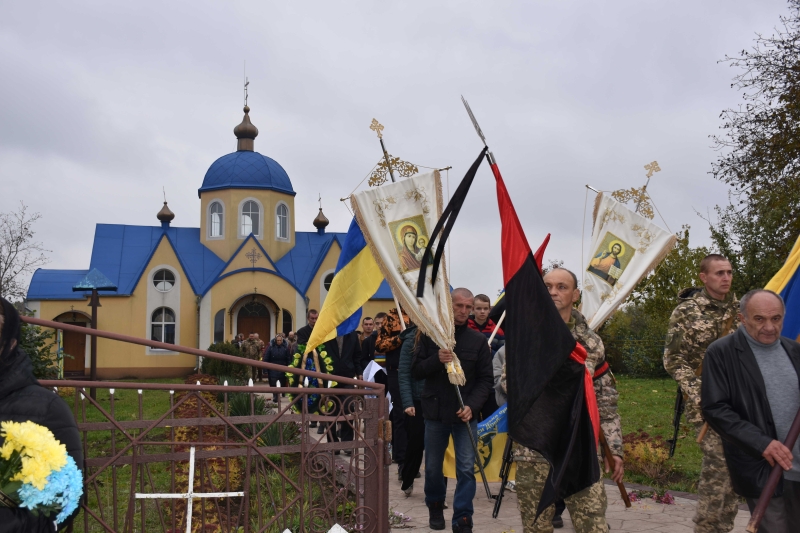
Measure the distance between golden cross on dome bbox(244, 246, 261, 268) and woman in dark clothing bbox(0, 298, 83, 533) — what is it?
3136 cm

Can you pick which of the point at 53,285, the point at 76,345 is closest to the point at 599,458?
the point at 53,285

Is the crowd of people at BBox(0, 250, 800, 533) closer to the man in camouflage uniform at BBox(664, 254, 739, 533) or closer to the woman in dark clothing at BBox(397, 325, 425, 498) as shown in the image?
the man in camouflage uniform at BBox(664, 254, 739, 533)

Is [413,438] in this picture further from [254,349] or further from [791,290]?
[254,349]

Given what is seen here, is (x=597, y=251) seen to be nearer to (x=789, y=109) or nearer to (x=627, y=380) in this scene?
(x=789, y=109)

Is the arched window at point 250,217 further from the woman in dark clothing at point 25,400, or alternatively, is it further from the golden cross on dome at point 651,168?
the woman in dark clothing at point 25,400

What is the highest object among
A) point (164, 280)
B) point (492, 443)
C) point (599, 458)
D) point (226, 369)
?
point (164, 280)

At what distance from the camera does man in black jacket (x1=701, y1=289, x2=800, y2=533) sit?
13.9 ft

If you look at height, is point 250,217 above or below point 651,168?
above

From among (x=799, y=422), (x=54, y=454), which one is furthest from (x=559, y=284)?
(x=54, y=454)

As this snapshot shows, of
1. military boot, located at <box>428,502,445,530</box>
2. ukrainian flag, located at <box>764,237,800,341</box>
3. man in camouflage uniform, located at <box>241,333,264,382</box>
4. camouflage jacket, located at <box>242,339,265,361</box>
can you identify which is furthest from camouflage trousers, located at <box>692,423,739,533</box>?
camouflage jacket, located at <box>242,339,265,361</box>

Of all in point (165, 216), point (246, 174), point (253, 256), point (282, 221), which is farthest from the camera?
point (282, 221)

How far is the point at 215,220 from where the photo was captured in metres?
36.3

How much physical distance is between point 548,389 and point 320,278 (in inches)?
1231

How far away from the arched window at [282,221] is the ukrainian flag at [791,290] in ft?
105
